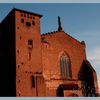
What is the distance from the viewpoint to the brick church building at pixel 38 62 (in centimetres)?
2534

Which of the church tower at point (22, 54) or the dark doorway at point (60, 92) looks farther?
the dark doorway at point (60, 92)

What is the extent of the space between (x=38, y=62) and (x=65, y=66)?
5.18 m

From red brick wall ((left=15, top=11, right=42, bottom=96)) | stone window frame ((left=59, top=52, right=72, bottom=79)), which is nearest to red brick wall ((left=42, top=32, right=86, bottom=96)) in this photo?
stone window frame ((left=59, top=52, right=72, bottom=79))

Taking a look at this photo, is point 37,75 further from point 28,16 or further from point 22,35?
point 28,16

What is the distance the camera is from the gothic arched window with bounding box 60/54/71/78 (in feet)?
99.5

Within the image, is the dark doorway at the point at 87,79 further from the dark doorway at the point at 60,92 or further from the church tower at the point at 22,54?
the church tower at the point at 22,54

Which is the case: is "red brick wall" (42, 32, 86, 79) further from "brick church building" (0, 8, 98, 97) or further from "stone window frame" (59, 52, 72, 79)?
"stone window frame" (59, 52, 72, 79)

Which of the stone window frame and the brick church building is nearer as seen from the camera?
the brick church building

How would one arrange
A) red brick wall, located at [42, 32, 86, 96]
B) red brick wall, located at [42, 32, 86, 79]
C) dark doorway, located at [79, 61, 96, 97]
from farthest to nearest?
dark doorway, located at [79, 61, 96, 97], red brick wall, located at [42, 32, 86, 79], red brick wall, located at [42, 32, 86, 96]

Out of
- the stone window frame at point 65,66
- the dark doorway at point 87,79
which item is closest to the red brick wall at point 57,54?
the stone window frame at point 65,66

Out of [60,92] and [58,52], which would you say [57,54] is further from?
[60,92]

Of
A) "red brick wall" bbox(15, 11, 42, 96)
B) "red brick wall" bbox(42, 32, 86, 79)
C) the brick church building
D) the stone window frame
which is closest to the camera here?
"red brick wall" bbox(15, 11, 42, 96)

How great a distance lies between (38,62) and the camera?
88.8ft

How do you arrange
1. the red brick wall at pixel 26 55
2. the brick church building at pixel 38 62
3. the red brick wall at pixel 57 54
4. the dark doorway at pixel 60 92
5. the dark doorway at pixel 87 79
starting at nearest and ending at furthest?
the red brick wall at pixel 26 55 < the brick church building at pixel 38 62 < the dark doorway at pixel 60 92 < the red brick wall at pixel 57 54 < the dark doorway at pixel 87 79
